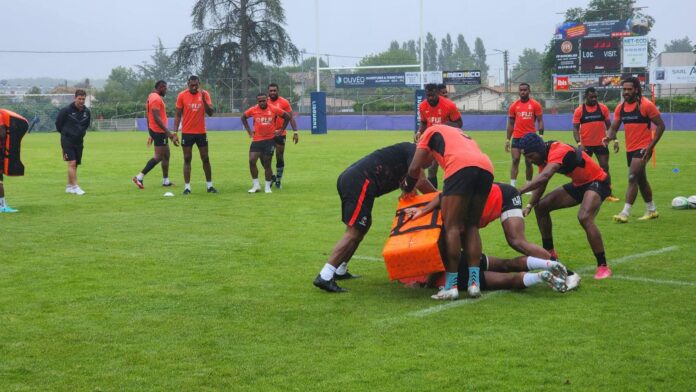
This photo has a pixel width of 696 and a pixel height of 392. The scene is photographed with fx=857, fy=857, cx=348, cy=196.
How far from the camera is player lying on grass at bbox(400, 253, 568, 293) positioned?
8.11 metres

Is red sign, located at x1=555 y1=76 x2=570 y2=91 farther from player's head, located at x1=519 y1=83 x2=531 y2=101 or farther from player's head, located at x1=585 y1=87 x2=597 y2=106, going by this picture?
player's head, located at x1=585 y1=87 x2=597 y2=106

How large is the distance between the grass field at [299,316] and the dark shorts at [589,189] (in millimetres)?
847

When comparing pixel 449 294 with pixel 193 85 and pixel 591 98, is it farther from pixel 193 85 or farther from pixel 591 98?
pixel 193 85

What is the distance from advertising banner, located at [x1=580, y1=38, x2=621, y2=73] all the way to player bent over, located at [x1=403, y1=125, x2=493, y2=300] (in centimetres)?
5432

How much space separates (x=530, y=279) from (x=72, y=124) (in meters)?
13.4

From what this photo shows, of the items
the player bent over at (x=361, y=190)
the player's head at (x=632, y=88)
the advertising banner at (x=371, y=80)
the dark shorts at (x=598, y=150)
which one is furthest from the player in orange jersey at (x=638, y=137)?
the advertising banner at (x=371, y=80)

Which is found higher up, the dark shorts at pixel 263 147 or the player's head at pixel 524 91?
the player's head at pixel 524 91

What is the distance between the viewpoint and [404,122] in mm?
59344

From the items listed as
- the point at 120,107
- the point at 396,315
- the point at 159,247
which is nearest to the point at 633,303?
the point at 396,315

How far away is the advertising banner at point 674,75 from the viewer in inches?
2443

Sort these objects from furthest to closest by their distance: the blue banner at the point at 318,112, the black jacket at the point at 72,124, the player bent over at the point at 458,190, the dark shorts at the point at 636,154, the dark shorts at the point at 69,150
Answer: the blue banner at the point at 318,112, the black jacket at the point at 72,124, the dark shorts at the point at 69,150, the dark shorts at the point at 636,154, the player bent over at the point at 458,190

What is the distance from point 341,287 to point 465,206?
1.61 m

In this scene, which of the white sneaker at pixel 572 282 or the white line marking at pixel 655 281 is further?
the white line marking at pixel 655 281

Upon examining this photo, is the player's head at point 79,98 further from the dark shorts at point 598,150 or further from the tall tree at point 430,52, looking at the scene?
the tall tree at point 430,52
